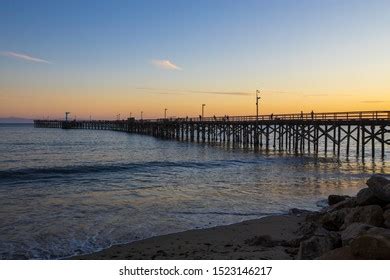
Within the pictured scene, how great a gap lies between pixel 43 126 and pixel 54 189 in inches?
5322

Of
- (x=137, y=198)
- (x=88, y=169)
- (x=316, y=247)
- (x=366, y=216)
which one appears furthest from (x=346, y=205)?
(x=88, y=169)

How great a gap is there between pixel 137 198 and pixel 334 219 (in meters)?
7.70

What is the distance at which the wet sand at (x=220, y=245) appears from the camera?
796cm

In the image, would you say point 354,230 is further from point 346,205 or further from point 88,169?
point 88,169

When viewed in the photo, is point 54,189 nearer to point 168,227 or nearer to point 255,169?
point 168,227

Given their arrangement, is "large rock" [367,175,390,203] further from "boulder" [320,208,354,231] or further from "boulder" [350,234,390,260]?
"boulder" [350,234,390,260]

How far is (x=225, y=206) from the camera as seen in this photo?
13633 mm

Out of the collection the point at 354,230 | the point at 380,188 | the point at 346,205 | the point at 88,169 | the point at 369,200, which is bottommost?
the point at 88,169

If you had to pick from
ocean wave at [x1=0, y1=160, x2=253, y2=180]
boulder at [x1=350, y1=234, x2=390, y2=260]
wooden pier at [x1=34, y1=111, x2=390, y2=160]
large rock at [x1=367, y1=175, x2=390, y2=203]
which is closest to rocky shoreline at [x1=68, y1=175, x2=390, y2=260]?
large rock at [x1=367, y1=175, x2=390, y2=203]

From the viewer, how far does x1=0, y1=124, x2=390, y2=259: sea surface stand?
9.95 m

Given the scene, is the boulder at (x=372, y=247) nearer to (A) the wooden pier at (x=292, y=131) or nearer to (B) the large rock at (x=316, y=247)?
(B) the large rock at (x=316, y=247)

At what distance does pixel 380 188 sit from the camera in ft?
30.5

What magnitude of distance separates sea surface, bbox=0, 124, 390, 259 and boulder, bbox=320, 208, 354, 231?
2.86m

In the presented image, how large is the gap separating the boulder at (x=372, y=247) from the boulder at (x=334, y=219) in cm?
330
